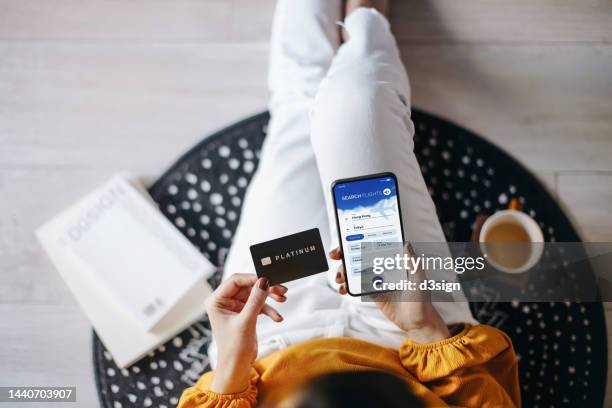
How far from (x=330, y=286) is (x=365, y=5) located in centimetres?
51

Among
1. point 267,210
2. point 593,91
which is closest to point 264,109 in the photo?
point 267,210

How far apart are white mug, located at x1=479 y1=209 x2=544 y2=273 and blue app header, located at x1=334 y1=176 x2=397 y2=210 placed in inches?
12.0

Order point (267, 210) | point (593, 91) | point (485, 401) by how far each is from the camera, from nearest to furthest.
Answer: point (485, 401)
point (267, 210)
point (593, 91)

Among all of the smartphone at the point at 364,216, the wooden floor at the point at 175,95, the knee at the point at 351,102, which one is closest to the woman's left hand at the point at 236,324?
the smartphone at the point at 364,216

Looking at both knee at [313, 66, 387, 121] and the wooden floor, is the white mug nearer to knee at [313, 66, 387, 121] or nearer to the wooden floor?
the wooden floor

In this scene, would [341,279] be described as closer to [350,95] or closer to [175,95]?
[350,95]

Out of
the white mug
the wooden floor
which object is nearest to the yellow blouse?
the white mug

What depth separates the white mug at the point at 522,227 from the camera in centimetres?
82

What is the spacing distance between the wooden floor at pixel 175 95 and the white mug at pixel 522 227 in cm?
16

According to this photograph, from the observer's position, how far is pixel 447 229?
0.93m

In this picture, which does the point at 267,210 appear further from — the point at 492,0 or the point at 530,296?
the point at 492,0

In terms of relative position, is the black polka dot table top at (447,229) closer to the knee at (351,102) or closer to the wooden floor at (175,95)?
the wooden floor at (175,95)

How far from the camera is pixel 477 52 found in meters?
1.00

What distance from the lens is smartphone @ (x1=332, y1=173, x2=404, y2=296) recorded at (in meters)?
0.63
